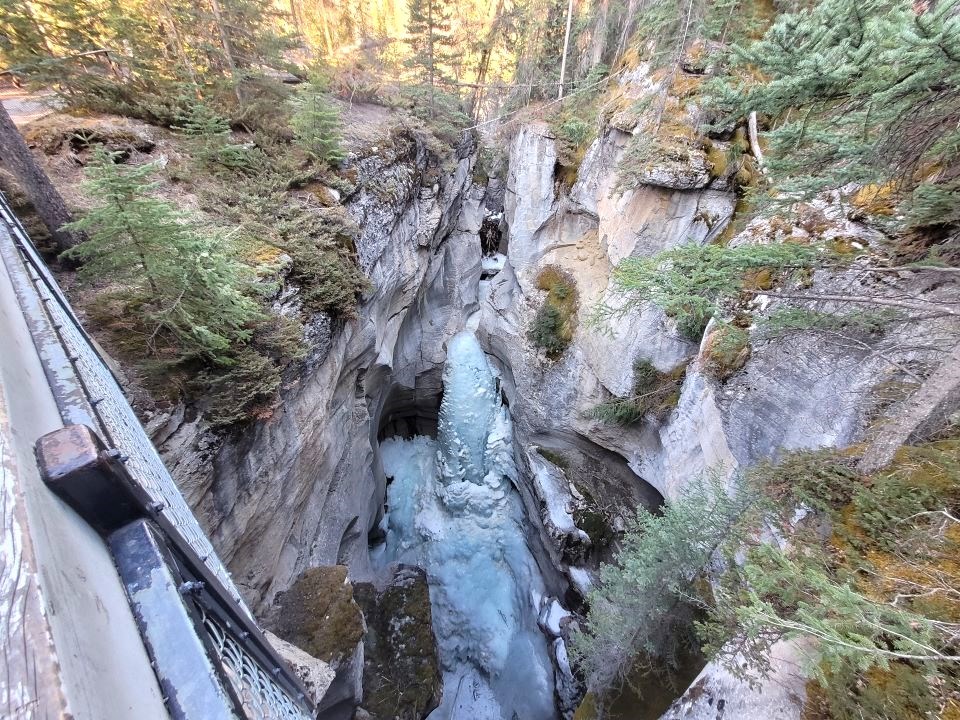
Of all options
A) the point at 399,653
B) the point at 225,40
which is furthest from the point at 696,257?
the point at 225,40

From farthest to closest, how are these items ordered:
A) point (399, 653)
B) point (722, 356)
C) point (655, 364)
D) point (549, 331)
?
point (549, 331), point (655, 364), point (399, 653), point (722, 356)

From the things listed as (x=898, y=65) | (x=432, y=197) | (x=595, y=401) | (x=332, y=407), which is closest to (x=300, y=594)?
(x=332, y=407)

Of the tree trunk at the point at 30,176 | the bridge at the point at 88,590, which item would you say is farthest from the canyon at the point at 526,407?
the bridge at the point at 88,590

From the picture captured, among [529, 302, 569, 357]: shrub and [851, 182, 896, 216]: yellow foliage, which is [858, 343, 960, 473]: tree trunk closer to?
[851, 182, 896, 216]: yellow foliage

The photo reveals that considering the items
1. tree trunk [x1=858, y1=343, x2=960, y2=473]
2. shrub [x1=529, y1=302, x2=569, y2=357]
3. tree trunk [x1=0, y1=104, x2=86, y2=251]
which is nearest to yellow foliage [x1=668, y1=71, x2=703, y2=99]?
shrub [x1=529, y1=302, x2=569, y2=357]

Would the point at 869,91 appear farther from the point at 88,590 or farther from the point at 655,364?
the point at 655,364

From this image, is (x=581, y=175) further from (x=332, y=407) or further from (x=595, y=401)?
(x=332, y=407)
